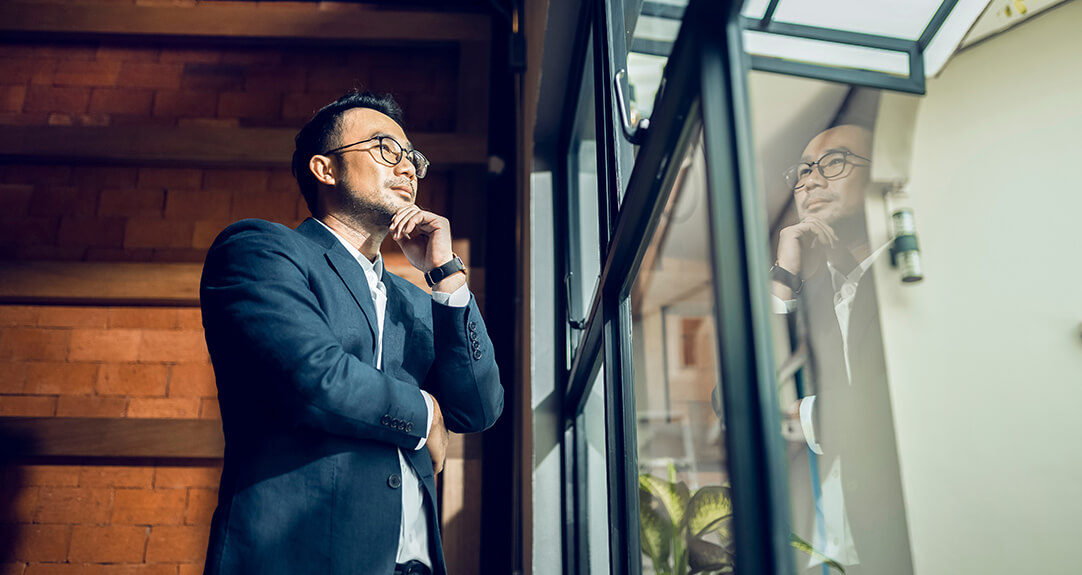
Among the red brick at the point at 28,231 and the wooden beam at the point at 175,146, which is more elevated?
the wooden beam at the point at 175,146

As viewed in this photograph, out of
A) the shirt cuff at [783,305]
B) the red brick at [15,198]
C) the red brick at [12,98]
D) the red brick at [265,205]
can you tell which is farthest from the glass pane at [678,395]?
the red brick at [12,98]

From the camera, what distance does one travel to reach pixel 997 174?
35.2 inches

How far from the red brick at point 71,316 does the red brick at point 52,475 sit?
0.58 m

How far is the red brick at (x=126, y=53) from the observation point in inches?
144

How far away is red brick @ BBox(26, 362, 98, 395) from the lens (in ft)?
10.2

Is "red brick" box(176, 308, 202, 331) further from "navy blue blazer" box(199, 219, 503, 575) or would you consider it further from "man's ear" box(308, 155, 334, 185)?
"navy blue blazer" box(199, 219, 503, 575)

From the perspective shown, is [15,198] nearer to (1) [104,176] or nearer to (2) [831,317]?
(1) [104,176]

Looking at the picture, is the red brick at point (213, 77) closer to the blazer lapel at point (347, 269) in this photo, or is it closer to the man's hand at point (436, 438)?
the blazer lapel at point (347, 269)

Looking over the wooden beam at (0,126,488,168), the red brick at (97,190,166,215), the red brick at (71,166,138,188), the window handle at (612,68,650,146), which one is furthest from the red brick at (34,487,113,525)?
the window handle at (612,68,650,146)

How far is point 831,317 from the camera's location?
116 centimetres

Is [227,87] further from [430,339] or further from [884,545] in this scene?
[884,545]

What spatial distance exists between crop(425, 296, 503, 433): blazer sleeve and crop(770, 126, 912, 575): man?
602 mm

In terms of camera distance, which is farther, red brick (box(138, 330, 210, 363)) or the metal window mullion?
red brick (box(138, 330, 210, 363))

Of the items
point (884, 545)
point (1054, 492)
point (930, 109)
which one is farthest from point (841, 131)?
point (884, 545)
